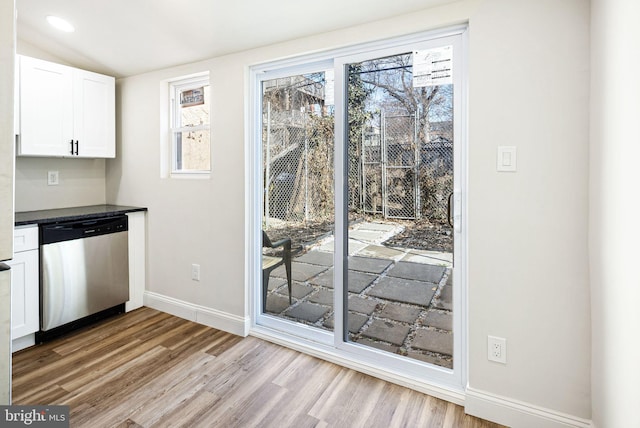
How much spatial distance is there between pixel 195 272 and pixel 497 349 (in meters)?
2.35

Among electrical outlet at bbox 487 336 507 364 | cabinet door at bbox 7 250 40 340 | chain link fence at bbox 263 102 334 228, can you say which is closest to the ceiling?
chain link fence at bbox 263 102 334 228

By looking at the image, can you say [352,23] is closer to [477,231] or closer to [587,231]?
[477,231]

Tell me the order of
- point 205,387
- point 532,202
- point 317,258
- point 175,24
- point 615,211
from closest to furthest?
1. point 615,211
2. point 532,202
3. point 205,387
4. point 175,24
5. point 317,258

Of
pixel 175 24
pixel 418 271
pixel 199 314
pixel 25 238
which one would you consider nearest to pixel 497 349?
pixel 418 271

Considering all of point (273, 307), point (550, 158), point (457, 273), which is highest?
point (550, 158)

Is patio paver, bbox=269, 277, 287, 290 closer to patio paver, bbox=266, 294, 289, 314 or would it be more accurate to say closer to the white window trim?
patio paver, bbox=266, 294, 289, 314

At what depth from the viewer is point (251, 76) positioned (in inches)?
106

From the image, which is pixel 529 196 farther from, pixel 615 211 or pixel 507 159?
pixel 615 211

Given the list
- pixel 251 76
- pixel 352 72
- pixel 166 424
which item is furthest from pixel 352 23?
pixel 166 424

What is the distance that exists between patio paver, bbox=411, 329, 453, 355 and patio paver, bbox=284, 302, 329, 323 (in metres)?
0.70

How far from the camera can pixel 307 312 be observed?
2686 mm

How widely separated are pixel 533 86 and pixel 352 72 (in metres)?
1.07

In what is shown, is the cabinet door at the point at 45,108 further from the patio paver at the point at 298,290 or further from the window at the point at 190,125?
the patio paver at the point at 298,290

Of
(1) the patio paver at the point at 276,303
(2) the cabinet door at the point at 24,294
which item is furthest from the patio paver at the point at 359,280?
(2) the cabinet door at the point at 24,294
